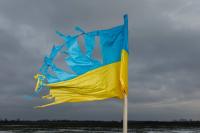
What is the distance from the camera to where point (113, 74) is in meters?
8.48

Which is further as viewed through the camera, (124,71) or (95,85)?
(95,85)

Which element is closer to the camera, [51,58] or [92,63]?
[51,58]

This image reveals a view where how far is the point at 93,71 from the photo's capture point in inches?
336

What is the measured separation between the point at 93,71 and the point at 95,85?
0.28 m

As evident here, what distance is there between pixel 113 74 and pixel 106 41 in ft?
2.09

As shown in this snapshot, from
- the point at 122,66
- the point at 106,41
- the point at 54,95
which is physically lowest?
the point at 54,95

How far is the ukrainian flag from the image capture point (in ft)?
27.1

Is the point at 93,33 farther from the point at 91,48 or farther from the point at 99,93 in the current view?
the point at 99,93

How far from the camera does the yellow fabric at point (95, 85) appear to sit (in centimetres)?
822

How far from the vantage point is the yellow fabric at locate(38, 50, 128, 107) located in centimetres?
822

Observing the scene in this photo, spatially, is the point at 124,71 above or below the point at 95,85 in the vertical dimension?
above

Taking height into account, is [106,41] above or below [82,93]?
above

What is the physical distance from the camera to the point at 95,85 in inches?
332

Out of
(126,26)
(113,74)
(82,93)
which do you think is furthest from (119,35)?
(82,93)
